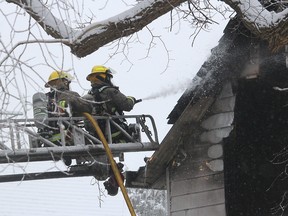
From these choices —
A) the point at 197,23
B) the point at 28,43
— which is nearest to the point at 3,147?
the point at 28,43

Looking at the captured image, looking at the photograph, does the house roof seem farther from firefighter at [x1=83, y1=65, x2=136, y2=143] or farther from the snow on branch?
the snow on branch

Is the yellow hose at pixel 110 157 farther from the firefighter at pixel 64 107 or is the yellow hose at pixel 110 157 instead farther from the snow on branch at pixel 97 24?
the snow on branch at pixel 97 24

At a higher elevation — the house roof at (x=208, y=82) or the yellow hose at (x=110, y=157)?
the house roof at (x=208, y=82)

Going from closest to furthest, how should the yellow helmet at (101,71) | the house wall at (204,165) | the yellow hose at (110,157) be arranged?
the yellow hose at (110,157)
the house wall at (204,165)
the yellow helmet at (101,71)

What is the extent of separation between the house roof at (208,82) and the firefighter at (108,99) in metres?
0.50

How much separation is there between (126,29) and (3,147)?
172cm

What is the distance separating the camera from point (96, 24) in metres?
7.08

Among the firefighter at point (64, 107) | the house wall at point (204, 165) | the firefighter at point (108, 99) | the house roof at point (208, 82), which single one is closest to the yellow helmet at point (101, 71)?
the firefighter at point (108, 99)

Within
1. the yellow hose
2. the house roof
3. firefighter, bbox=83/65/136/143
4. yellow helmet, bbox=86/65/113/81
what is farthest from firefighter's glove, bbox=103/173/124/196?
yellow helmet, bbox=86/65/113/81

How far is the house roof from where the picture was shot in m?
9.20

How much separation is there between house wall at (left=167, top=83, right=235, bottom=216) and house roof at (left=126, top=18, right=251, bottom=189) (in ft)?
0.40

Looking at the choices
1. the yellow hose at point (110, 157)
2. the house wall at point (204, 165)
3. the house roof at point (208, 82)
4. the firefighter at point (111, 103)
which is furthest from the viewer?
the house wall at point (204, 165)

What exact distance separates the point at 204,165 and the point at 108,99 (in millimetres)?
1371

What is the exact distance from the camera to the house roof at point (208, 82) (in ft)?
30.2
